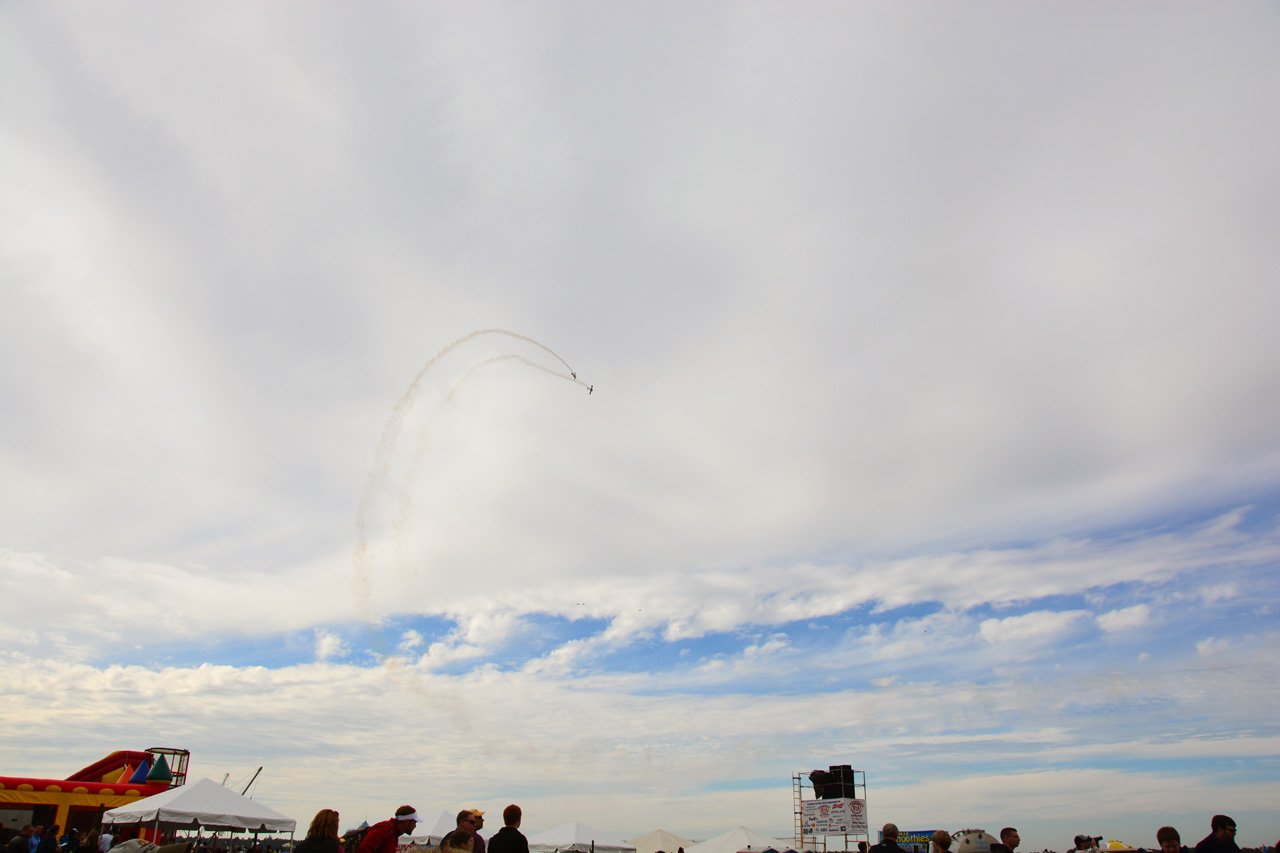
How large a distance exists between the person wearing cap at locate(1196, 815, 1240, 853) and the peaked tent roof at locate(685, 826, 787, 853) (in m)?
21.2

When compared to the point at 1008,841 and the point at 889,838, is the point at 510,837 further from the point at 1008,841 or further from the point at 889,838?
the point at 1008,841

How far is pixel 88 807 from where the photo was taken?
31391mm

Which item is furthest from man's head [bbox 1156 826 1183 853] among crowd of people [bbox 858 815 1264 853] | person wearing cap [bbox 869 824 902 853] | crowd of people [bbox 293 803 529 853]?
crowd of people [bbox 293 803 529 853]

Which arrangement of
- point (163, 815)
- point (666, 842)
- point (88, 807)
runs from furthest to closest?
point (666, 842)
point (88, 807)
point (163, 815)

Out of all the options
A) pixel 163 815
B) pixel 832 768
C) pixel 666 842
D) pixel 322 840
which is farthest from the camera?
pixel 666 842

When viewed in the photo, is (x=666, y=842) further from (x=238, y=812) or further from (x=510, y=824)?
(x=510, y=824)

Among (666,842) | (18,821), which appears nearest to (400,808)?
(18,821)

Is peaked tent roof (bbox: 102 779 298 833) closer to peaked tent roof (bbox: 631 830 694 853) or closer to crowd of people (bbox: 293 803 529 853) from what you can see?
crowd of people (bbox: 293 803 529 853)

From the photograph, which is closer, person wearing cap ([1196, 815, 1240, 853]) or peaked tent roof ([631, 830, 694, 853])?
person wearing cap ([1196, 815, 1240, 853])

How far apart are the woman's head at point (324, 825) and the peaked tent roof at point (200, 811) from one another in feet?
54.9

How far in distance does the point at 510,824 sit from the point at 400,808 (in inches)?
55.8

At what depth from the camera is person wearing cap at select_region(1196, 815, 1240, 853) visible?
8.45 metres

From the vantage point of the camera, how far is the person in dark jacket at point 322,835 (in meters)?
7.43

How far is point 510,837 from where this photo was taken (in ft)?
28.4
